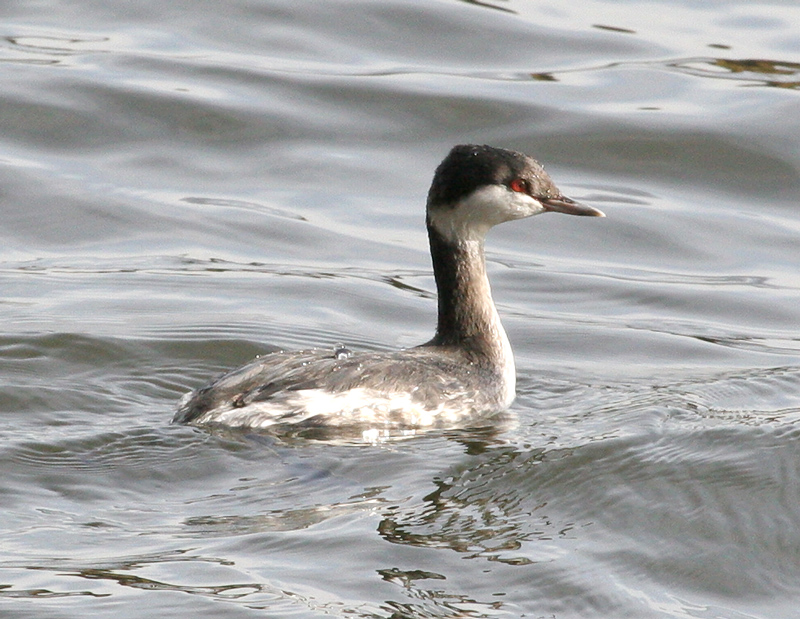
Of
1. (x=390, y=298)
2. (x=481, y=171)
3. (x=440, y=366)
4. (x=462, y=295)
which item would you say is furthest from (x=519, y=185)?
(x=390, y=298)

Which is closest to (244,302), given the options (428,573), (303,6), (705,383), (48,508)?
(705,383)

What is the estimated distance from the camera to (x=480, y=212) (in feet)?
25.0

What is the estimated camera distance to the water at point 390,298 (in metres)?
5.48

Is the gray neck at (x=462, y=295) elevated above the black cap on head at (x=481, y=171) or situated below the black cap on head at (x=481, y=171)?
below

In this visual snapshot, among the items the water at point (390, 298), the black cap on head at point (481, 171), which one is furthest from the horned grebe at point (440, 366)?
the water at point (390, 298)

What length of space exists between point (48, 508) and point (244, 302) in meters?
3.41

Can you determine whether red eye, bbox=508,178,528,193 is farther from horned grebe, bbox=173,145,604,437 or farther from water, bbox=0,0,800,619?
water, bbox=0,0,800,619

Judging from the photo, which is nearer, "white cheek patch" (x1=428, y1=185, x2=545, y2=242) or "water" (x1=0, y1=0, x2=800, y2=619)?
"water" (x1=0, y1=0, x2=800, y2=619)

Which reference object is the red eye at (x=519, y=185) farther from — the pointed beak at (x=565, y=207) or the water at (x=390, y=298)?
the water at (x=390, y=298)

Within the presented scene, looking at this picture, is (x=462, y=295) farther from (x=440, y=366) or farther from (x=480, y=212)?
(x=440, y=366)

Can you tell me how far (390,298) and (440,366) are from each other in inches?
89.8

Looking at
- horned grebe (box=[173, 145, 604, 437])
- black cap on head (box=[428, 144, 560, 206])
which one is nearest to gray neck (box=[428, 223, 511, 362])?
horned grebe (box=[173, 145, 604, 437])

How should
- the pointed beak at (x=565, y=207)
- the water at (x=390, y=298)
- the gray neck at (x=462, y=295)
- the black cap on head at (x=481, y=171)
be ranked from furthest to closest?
the gray neck at (x=462, y=295) → the pointed beak at (x=565, y=207) → the black cap on head at (x=481, y=171) → the water at (x=390, y=298)

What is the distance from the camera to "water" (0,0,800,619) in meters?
5.48
